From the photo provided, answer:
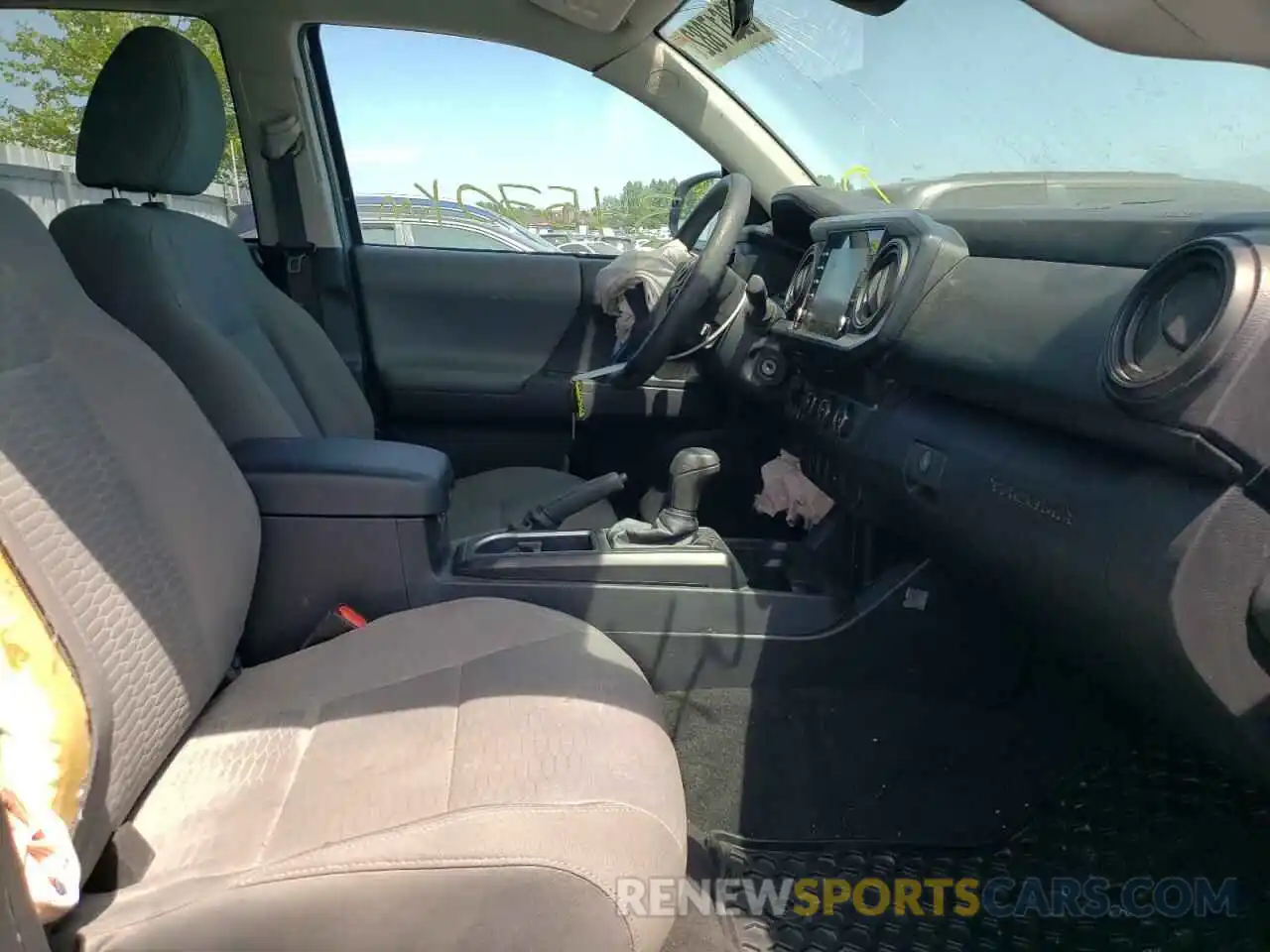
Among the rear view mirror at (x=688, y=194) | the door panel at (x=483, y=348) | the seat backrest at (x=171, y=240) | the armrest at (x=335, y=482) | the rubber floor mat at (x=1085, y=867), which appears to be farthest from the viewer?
the door panel at (x=483, y=348)

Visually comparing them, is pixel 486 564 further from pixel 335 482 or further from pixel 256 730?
pixel 256 730

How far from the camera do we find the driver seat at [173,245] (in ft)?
5.29

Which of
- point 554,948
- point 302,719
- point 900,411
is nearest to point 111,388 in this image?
point 302,719

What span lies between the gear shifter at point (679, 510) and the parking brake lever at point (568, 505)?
120 mm

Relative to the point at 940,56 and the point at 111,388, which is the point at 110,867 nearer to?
the point at 111,388

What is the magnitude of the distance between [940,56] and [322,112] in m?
1.61

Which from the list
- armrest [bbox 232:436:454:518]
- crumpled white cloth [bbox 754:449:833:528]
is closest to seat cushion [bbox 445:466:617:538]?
crumpled white cloth [bbox 754:449:833:528]

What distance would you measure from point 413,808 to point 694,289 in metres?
1.12

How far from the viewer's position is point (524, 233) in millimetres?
2709

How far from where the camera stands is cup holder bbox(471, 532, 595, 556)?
1.72 meters

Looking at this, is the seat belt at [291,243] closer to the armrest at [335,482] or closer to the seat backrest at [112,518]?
the armrest at [335,482]

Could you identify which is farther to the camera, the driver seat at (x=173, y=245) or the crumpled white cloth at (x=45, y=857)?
the driver seat at (x=173, y=245)

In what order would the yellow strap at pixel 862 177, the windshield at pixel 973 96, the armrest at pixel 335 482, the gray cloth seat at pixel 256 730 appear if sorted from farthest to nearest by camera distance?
1. the yellow strap at pixel 862 177
2. the armrest at pixel 335 482
3. the windshield at pixel 973 96
4. the gray cloth seat at pixel 256 730

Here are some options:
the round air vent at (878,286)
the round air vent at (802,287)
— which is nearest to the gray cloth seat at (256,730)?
the round air vent at (878,286)
